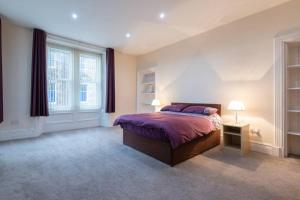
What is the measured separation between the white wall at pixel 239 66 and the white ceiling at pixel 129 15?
0.24 meters

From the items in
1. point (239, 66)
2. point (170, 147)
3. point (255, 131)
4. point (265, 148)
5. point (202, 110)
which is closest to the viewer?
point (170, 147)

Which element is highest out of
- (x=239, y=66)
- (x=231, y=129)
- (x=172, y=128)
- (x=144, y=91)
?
(x=239, y=66)

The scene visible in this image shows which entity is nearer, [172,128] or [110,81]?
[172,128]

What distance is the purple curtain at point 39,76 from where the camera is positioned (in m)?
4.18

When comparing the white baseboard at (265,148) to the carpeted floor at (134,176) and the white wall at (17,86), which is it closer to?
the carpeted floor at (134,176)

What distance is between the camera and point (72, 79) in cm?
520

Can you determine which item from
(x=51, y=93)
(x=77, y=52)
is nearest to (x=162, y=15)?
(x=77, y=52)

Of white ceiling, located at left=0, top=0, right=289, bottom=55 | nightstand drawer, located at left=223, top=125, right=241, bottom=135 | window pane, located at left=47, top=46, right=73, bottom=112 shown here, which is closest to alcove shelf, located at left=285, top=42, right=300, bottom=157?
nightstand drawer, located at left=223, top=125, right=241, bottom=135

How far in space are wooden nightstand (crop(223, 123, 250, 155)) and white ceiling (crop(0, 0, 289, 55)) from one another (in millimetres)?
2209

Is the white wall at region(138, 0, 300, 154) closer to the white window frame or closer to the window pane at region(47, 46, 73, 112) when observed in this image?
the white window frame

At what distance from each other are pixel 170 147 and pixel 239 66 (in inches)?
93.4

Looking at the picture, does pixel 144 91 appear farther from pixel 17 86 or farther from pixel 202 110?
pixel 17 86

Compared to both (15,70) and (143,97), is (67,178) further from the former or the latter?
(143,97)

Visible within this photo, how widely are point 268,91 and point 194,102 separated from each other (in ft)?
5.57
